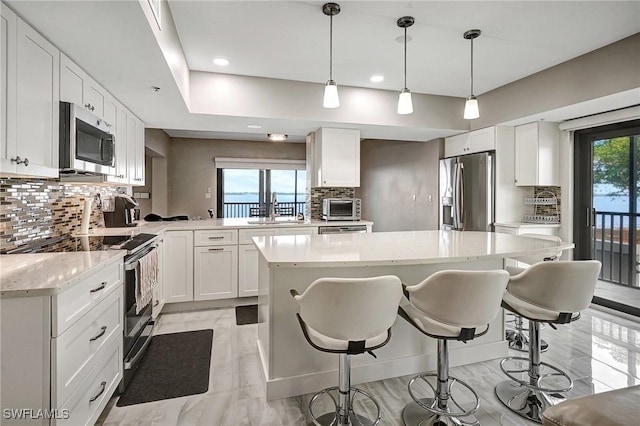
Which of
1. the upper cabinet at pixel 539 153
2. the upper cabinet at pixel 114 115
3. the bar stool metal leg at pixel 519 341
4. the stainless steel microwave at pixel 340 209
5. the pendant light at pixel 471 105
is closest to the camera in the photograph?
the upper cabinet at pixel 114 115

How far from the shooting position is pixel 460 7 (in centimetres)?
232

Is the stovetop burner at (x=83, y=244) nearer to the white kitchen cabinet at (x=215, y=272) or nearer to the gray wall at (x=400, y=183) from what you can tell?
the white kitchen cabinet at (x=215, y=272)

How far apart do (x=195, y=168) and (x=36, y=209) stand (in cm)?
472

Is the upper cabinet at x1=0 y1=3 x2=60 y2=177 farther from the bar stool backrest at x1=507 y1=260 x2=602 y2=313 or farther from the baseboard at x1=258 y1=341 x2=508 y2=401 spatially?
the bar stool backrest at x1=507 y1=260 x2=602 y2=313

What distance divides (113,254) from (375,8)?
2366 mm

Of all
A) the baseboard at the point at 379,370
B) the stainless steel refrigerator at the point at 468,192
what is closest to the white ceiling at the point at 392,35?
the stainless steel refrigerator at the point at 468,192

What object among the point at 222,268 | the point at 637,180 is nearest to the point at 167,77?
the point at 222,268

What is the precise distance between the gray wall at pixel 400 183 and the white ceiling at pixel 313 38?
1.75 metres

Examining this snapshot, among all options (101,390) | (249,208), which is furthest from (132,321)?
(249,208)

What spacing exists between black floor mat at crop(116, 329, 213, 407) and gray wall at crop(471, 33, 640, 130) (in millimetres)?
4038

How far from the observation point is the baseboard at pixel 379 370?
1996 millimetres

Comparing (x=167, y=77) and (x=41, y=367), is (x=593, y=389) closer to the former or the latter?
(x=41, y=367)

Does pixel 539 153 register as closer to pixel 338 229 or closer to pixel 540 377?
pixel 338 229

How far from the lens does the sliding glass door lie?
3445 millimetres
